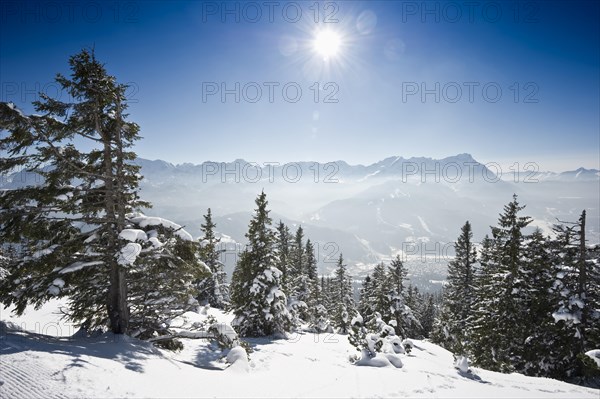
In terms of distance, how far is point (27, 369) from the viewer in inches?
241

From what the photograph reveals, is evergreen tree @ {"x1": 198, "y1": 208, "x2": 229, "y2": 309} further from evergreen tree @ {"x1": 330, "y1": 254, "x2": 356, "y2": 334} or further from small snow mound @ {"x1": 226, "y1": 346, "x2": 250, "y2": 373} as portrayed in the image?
small snow mound @ {"x1": 226, "y1": 346, "x2": 250, "y2": 373}

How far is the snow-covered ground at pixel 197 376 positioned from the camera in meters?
6.09

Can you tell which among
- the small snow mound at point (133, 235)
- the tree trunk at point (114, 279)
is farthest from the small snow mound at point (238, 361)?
the small snow mound at point (133, 235)

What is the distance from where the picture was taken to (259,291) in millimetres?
20281

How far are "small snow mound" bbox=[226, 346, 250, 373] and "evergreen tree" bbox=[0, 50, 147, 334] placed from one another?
402 centimetres

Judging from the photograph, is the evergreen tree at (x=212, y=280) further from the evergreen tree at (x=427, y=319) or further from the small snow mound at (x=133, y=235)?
the evergreen tree at (x=427, y=319)

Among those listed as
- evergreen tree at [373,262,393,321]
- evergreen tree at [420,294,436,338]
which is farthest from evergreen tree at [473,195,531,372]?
evergreen tree at [420,294,436,338]

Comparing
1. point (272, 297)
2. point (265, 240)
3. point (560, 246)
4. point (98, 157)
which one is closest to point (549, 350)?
point (560, 246)

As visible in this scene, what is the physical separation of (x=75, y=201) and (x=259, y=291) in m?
13.2

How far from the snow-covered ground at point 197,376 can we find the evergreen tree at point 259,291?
5.45m

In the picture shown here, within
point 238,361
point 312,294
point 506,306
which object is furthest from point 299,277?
point 238,361

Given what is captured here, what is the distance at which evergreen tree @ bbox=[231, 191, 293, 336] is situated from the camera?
2027cm

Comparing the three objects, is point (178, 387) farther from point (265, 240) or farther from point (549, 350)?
point (549, 350)

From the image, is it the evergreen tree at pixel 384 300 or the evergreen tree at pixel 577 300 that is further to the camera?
the evergreen tree at pixel 384 300
